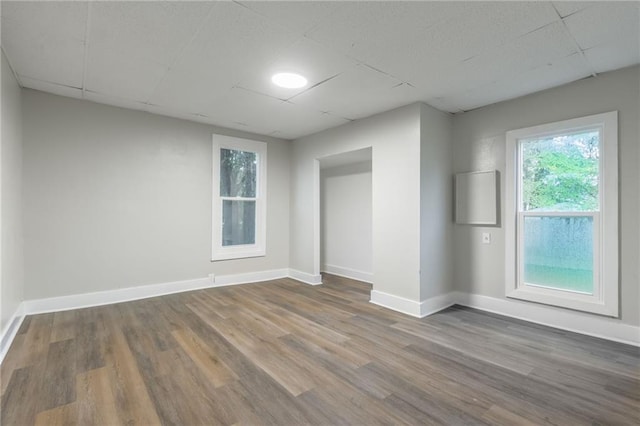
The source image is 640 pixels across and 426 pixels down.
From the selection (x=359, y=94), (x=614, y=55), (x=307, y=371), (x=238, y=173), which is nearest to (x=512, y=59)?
(x=614, y=55)

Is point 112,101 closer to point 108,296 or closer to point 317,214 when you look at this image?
point 108,296

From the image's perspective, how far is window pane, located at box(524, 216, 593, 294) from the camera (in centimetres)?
294

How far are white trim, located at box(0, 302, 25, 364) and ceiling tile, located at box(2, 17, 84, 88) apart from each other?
2.33 meters

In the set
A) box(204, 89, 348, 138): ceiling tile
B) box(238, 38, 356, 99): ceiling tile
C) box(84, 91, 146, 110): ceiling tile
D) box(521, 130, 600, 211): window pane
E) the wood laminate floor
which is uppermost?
box(84, 91, 146, 110): ceiling tile

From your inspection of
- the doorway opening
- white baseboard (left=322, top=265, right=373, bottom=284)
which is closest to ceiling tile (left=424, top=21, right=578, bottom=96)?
the doorway opening

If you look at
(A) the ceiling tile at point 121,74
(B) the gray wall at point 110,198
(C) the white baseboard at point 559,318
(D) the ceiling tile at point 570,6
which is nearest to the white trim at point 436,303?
(C) the white baseboard at point 559,318

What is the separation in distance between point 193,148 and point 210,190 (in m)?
0.66

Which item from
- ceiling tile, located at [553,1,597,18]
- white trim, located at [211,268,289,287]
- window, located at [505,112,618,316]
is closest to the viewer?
ceiling tile, located at [553,1,597,18]

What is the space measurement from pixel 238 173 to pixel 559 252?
4416 millimetres

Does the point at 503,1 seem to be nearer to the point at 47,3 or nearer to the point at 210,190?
the point at 47,3

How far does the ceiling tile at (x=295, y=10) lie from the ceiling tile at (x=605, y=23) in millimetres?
1645

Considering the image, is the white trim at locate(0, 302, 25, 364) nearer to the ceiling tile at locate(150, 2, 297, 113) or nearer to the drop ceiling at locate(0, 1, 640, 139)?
the drop ceiling at locate(0, 1, 640, 139)

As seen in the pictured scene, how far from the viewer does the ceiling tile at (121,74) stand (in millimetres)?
2613

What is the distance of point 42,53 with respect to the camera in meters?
2.52
